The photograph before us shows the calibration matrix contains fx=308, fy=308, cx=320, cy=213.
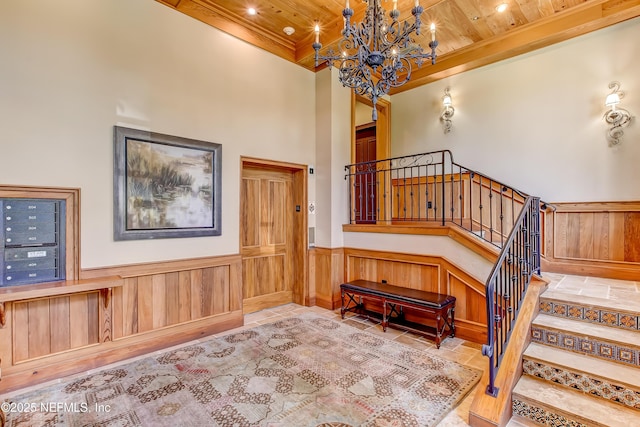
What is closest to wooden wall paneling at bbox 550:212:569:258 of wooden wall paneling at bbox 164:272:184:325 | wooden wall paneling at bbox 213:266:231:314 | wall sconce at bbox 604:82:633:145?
wall sconce at bbox 604:82:633:145

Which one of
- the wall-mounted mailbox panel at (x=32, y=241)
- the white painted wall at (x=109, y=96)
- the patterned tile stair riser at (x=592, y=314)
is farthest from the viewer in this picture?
the white painted wall at (x=109, y=96)

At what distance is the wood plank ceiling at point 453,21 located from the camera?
146 inches

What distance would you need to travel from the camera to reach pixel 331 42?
4.28 m

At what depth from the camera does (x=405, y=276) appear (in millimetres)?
4352

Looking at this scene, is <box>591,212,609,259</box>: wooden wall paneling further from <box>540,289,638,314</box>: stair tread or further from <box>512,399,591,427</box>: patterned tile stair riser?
<box>512,399,591,427</box>: patterned tile stair riser

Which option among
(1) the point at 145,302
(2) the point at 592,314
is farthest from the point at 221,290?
(2) the point at 592,314

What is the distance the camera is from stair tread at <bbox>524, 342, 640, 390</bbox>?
209 cm

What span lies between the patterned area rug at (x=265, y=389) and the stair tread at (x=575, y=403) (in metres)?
0.49

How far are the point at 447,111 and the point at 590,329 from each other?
12.8 ft

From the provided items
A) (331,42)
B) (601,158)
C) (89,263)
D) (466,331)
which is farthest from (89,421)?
(601,158)

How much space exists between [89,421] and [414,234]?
12.4 feet

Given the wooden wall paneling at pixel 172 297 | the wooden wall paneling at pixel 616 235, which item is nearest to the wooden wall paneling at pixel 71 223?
the wooden wall paneling at pixel 172 297

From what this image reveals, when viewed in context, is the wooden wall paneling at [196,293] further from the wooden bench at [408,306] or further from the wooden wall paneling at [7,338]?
the wooden bench at [408,306]

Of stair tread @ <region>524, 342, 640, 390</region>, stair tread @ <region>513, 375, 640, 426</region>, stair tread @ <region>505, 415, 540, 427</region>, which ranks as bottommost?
stair tread @ <region>505, 415, 540, 427</region>
